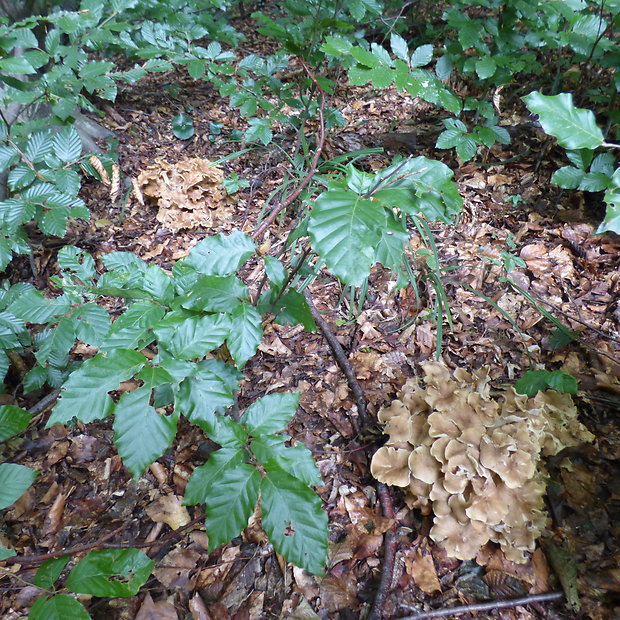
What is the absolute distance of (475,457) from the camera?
5.92 ft

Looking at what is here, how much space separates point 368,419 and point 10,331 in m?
1.94

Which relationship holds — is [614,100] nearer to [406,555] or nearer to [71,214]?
[406,555]

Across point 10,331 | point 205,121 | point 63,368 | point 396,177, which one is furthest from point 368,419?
point 205,121

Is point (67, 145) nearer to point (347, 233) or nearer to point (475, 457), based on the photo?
point (347, 233)

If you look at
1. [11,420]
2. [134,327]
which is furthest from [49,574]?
[134,327]

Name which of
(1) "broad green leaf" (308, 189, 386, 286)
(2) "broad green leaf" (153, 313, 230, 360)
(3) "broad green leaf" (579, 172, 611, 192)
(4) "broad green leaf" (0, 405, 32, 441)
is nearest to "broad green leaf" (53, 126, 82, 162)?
(4) "broad green leaf" (0, 405, 32, 441)

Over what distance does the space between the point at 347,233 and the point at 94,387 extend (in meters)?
0.80

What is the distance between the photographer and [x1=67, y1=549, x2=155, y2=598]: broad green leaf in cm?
128

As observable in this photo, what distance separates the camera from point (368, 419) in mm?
2285

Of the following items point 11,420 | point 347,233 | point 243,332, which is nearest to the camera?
point 347,233

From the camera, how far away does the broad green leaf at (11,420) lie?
1.52 metres

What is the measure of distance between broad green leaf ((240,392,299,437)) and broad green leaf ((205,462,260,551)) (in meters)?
0.16

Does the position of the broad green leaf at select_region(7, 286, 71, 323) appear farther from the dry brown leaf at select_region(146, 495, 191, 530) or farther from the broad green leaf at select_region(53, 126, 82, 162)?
the broad green leaf at select_region(53, 126, 82, 162)

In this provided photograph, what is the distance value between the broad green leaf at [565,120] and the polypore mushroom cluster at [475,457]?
1231mm
